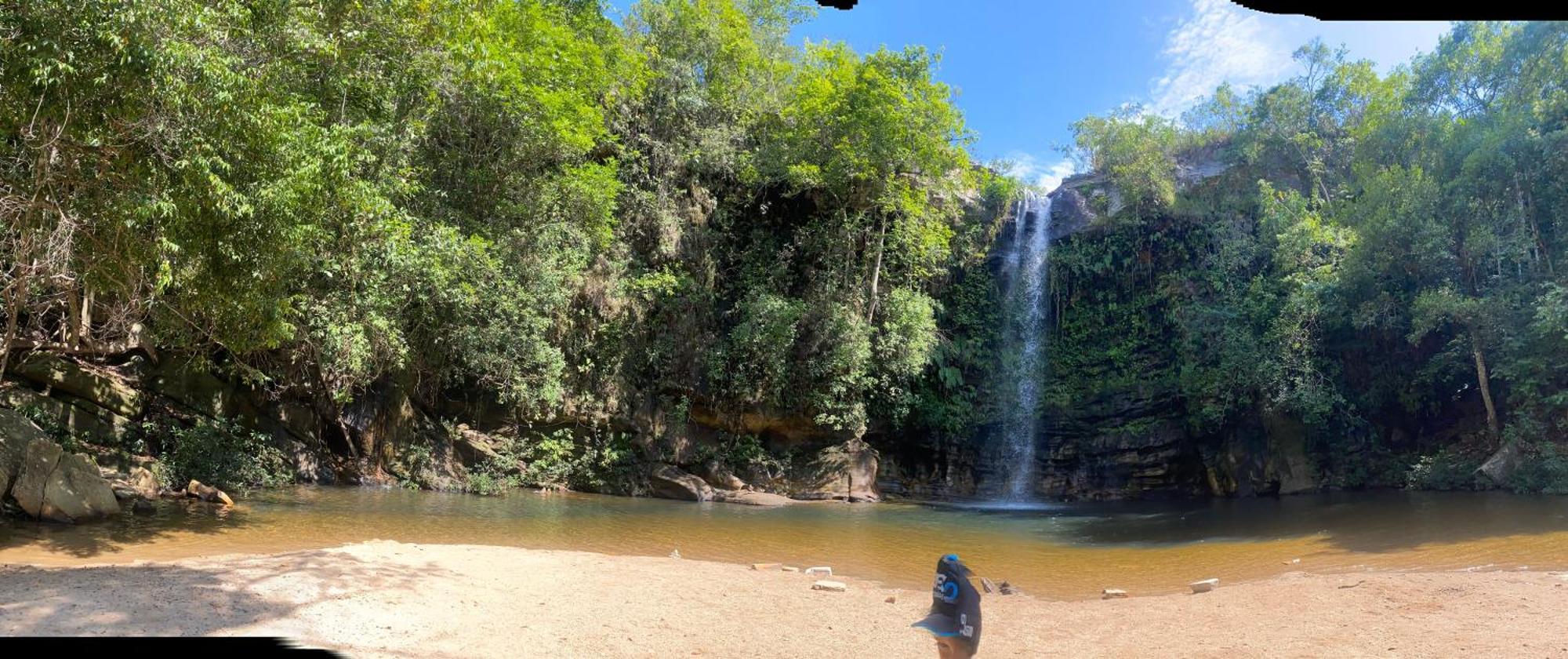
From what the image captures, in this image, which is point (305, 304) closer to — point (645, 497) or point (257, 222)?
point (257, 222)

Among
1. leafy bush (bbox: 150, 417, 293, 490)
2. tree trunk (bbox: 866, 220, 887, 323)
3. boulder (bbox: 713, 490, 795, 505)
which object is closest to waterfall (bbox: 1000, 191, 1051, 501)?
tree trunk (bbox: 866, 220, 887, 323)

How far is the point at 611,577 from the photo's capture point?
8.68 meters

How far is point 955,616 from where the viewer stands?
3467 millimetres

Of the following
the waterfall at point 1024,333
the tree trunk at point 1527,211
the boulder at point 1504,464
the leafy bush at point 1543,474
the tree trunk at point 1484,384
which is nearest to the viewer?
the leafy bush at point 1543,474

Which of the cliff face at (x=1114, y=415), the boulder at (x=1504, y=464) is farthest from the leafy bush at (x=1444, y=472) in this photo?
the cliff face at (x=1114, y=415)

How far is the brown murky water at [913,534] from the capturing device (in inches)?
372

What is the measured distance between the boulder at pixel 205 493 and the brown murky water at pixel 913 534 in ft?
1.22

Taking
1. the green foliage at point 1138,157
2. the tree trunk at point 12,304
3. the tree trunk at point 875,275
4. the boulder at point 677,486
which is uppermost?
the green foliage at point 1138,157

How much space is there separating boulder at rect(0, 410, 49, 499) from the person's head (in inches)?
473

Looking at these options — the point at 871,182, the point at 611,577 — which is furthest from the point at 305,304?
the point at 871,182

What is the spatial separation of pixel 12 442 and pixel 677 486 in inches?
488

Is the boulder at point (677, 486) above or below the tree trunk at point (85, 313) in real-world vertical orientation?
below

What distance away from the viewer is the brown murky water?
372 inches

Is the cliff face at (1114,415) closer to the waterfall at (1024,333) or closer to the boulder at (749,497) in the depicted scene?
the waterfall at (1024,333)
